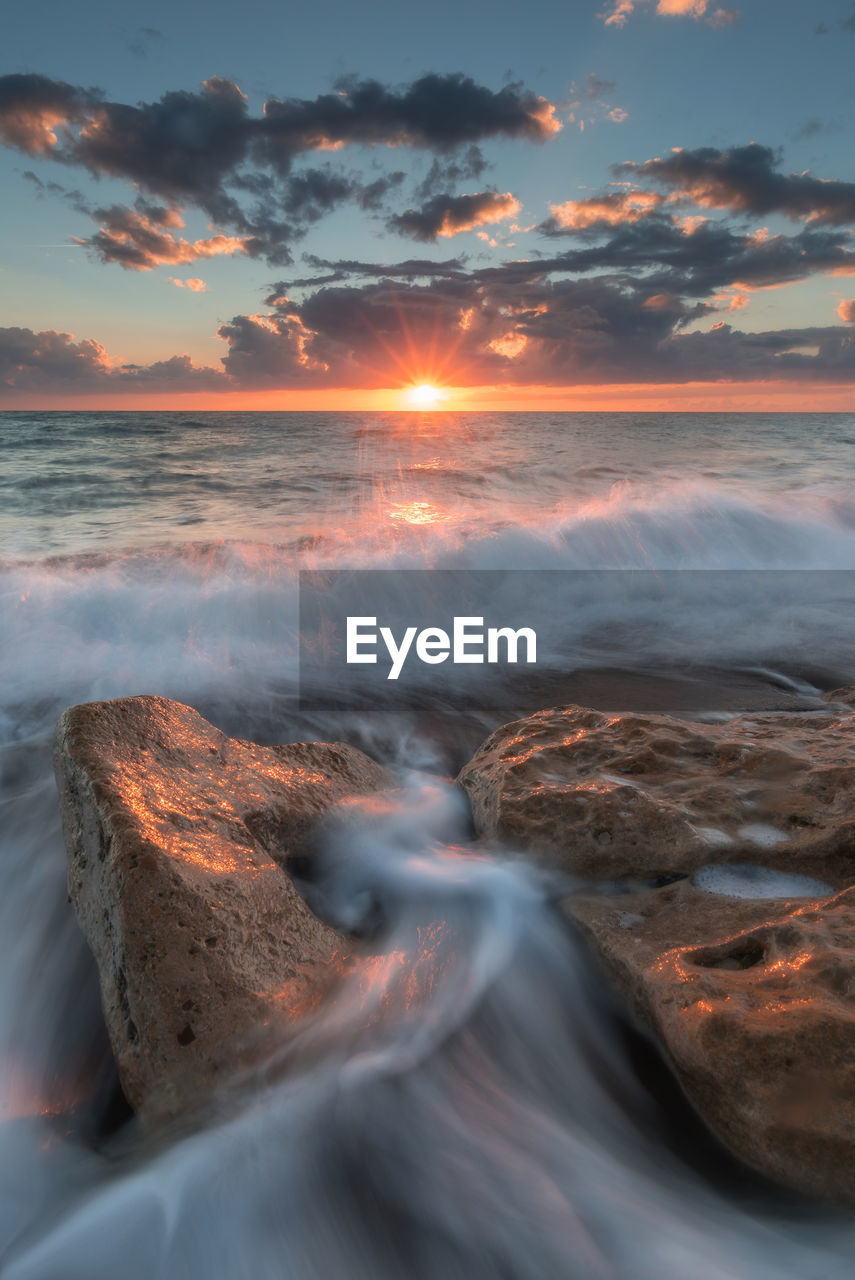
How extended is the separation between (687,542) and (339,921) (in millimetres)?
8372

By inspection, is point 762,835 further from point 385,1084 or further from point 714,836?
point 385,1084

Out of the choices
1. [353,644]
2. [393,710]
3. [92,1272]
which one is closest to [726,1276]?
[92,1272]

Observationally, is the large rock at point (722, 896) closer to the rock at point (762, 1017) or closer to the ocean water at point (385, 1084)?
the rock at point (762, 1017)

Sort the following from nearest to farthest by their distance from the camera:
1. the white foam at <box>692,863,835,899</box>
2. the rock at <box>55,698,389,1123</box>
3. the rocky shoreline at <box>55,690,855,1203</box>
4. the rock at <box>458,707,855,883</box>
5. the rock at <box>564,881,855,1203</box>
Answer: the rock at <box>564,881,855,1203</box> → the rocky shoreline at <box>55,690,855,1203</box> → the rock at <box>55,698,389,1123</box> → the white foam at <box>692,863,835,899</box> → the rock at <box>458,707,855,883</box>

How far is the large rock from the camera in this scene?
1.54 metres

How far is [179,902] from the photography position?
1.84m

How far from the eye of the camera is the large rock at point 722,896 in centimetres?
154

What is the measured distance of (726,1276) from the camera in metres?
1.53

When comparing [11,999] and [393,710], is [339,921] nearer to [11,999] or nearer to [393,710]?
[11,999]

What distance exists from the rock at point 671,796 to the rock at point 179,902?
3.10 ft

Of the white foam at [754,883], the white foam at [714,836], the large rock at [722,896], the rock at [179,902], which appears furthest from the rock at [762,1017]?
the rock at [179,902]

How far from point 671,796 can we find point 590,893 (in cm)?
55

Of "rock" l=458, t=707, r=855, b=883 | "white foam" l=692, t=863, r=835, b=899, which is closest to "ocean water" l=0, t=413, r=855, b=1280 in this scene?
"rock" l=458, t=707, r=855, b=883

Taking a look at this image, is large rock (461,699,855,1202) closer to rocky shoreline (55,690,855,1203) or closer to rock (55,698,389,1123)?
rocky shoreline (55,690,855,1203)
